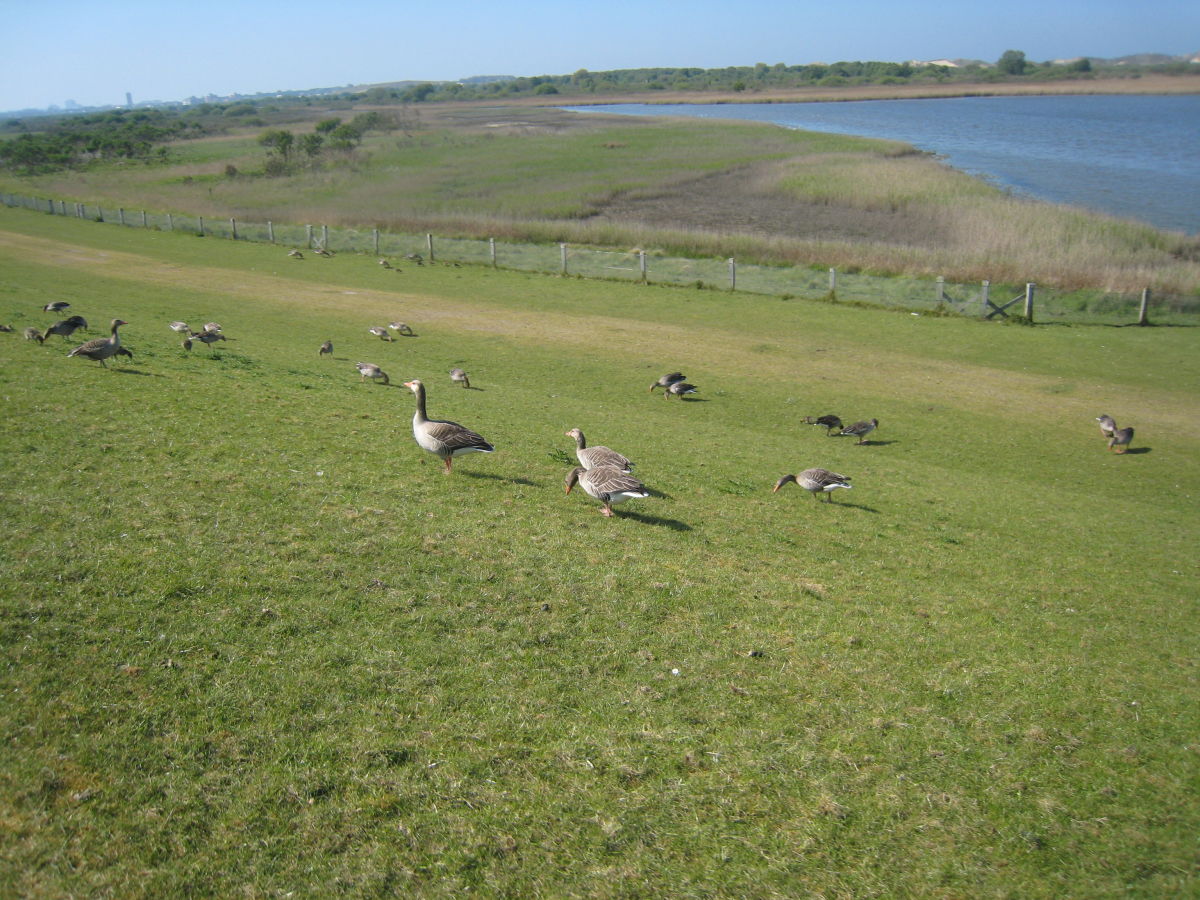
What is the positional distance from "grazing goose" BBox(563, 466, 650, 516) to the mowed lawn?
1.71ft

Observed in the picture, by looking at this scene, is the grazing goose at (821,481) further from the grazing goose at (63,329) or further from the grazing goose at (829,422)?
the grazing goose at (63,329)

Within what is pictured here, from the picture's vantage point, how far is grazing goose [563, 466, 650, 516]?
40.8ft

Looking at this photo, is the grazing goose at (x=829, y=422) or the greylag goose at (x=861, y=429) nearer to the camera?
the greylag goose at (x=861, y=429)

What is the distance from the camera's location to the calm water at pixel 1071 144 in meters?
72.8

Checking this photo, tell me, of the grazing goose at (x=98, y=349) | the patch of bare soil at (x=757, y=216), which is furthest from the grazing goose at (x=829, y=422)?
the patch of bare soil at (x=757, y=216)

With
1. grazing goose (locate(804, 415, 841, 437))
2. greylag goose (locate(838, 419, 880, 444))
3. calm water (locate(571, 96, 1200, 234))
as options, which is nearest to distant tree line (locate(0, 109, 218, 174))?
calm water (locate(571, 96, 1200, 234))

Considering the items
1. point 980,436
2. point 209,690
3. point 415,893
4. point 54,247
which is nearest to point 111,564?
point 209,690

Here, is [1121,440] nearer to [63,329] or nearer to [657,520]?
[657,520]

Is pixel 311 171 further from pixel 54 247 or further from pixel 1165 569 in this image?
pixel 1165 569

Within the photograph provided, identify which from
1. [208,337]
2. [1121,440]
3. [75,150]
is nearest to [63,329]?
[208,337]

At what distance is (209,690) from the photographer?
25.8ft

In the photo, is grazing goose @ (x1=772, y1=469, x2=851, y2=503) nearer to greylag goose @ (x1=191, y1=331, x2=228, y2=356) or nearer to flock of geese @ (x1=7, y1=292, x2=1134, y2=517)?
flock of geese @ (x1=7, y1=292, x2=1134, y2=517)

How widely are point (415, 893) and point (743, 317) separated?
3374 centimetres

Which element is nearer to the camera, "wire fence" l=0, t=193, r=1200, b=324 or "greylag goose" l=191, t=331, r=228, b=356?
"greylag goose" l=191, t=331, r=228, b=356
